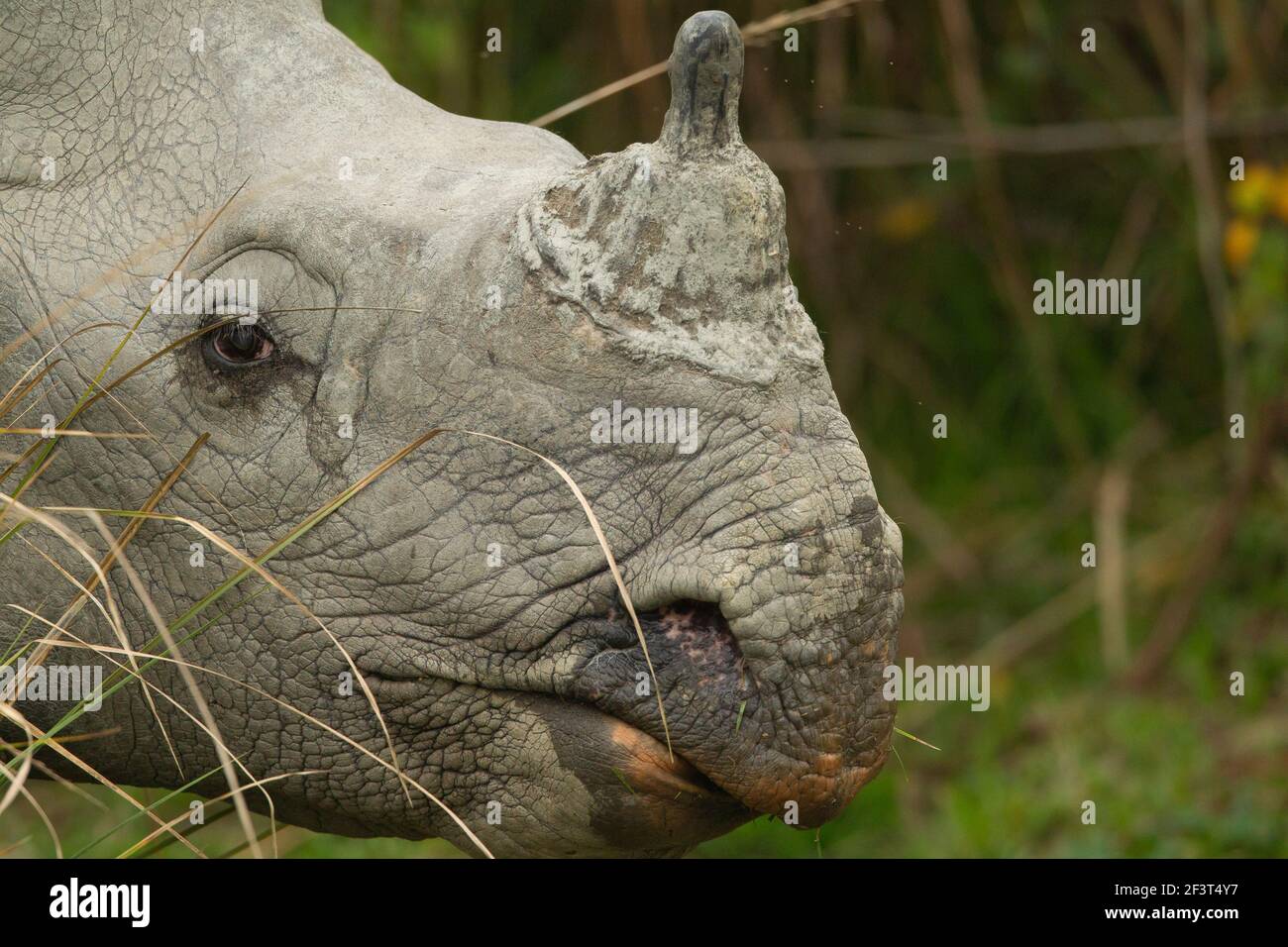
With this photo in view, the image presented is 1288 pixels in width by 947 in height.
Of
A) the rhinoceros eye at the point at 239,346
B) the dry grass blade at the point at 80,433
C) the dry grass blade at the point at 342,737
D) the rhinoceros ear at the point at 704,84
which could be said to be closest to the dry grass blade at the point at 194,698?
the dry grass blade at the point at 342,737

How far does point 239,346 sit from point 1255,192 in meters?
4.69

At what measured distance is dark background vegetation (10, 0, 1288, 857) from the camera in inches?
234

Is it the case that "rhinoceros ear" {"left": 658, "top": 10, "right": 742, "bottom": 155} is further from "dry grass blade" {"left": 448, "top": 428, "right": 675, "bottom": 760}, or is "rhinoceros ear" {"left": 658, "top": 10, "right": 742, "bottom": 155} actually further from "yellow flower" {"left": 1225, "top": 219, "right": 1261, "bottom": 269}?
"yellow flower" {"left": 1225, "top": 219, "right": 1261, "bottom": 269}

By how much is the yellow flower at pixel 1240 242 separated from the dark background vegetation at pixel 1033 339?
0.02m

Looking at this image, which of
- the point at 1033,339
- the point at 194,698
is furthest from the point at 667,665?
the point at 1033,339

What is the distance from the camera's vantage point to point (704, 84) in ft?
8.18

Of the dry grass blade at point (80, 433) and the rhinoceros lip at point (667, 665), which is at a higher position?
the dry grass blade at point (80, 433)

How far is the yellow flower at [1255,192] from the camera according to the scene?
21.0ft

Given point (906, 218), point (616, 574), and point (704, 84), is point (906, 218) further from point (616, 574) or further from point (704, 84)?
point (616, 574)

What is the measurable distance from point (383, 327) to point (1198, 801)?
373 centimetres

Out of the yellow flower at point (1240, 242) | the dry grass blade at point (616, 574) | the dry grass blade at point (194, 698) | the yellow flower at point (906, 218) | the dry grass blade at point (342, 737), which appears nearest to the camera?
the dry grass blade at point (194, 698)

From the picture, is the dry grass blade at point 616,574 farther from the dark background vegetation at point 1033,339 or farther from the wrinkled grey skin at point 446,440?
the dark background vegetation at point 1033,339

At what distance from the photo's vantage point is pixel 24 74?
9.82ft
